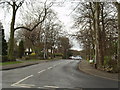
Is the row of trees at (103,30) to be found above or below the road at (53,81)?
above

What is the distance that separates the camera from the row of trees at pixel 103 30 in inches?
763

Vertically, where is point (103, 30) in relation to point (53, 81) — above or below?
above

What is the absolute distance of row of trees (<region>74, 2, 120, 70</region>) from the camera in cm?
1938

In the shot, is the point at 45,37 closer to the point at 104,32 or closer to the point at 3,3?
the point at 3,3

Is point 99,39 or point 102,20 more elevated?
point 102,20

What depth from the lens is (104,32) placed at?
23344 millimetres

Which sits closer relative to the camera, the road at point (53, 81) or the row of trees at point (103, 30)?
the road at point (53, 81)

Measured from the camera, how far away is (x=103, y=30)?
23.6m

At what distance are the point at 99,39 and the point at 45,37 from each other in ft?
114

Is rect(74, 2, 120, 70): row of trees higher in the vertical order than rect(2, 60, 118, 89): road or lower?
higher

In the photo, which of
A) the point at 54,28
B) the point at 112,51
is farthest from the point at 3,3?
the point at 54,28

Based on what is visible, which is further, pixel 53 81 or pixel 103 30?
pixel 103 30

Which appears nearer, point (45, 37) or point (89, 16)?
point (89, 16)

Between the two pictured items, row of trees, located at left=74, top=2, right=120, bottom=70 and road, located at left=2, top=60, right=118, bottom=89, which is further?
row of trees, located at left=74, top=2, right=120, bottom=70
